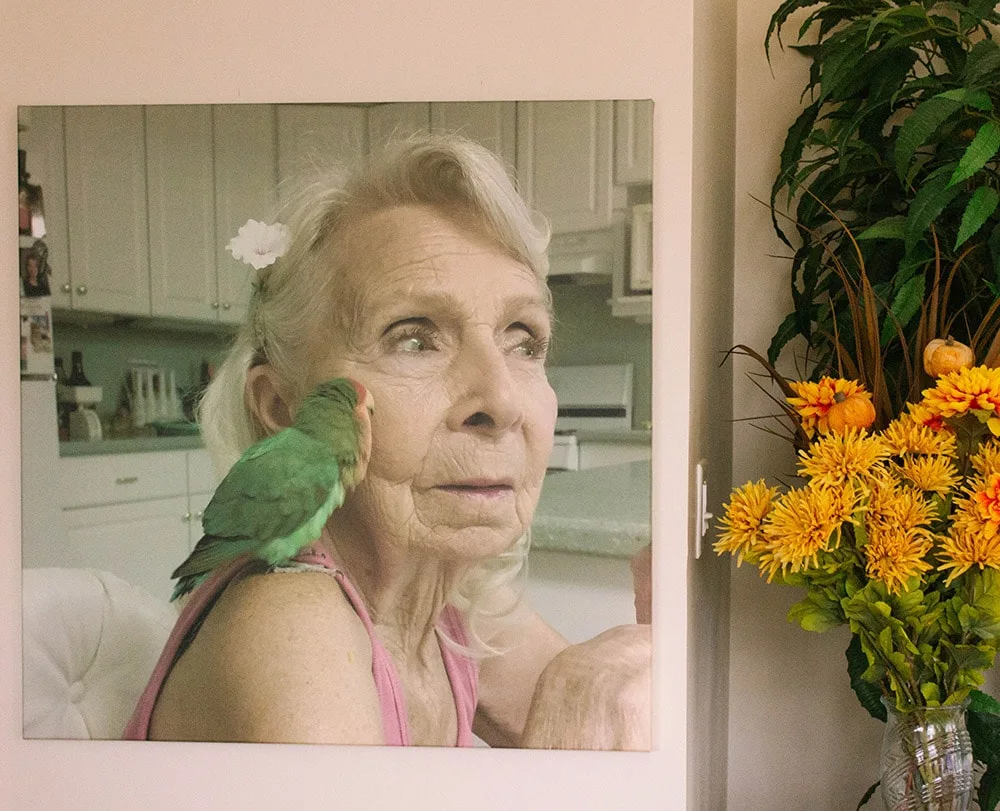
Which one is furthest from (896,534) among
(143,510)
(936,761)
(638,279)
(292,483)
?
(143,510)

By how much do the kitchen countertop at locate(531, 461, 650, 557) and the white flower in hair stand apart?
0.53 metres

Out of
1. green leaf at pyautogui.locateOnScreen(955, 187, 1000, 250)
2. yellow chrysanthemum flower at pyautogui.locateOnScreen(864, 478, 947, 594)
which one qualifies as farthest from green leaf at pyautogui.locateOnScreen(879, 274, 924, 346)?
yellow chrysanthemum flower at pyautogui.locateOnScreen(864, 478, 947, 594)

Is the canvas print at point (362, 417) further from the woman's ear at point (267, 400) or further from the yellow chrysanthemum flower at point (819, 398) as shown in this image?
the yellow chrysanthemum flower at point (819, 398)

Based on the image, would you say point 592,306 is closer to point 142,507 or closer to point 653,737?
point 653,737

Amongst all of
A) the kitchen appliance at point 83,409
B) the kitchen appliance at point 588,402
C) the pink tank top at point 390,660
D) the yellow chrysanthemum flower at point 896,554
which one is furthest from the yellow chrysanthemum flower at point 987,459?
the kitchen appliance at point 83,409

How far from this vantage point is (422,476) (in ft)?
4.78

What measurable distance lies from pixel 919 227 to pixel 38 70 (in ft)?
4.65

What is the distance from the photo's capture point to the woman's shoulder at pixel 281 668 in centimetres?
147

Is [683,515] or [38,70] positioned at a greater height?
[38,70]

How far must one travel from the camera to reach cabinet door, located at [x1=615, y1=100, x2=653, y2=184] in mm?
1431

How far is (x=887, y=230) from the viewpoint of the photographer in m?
1.62

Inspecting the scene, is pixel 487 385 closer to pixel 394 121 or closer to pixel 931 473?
pixel 394 121

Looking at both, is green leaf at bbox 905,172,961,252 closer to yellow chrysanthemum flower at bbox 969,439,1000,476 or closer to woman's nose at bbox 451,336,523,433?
yellow chrysanthemum flower at bbox 969,439,1000,476

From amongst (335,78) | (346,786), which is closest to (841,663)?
(346,786)
